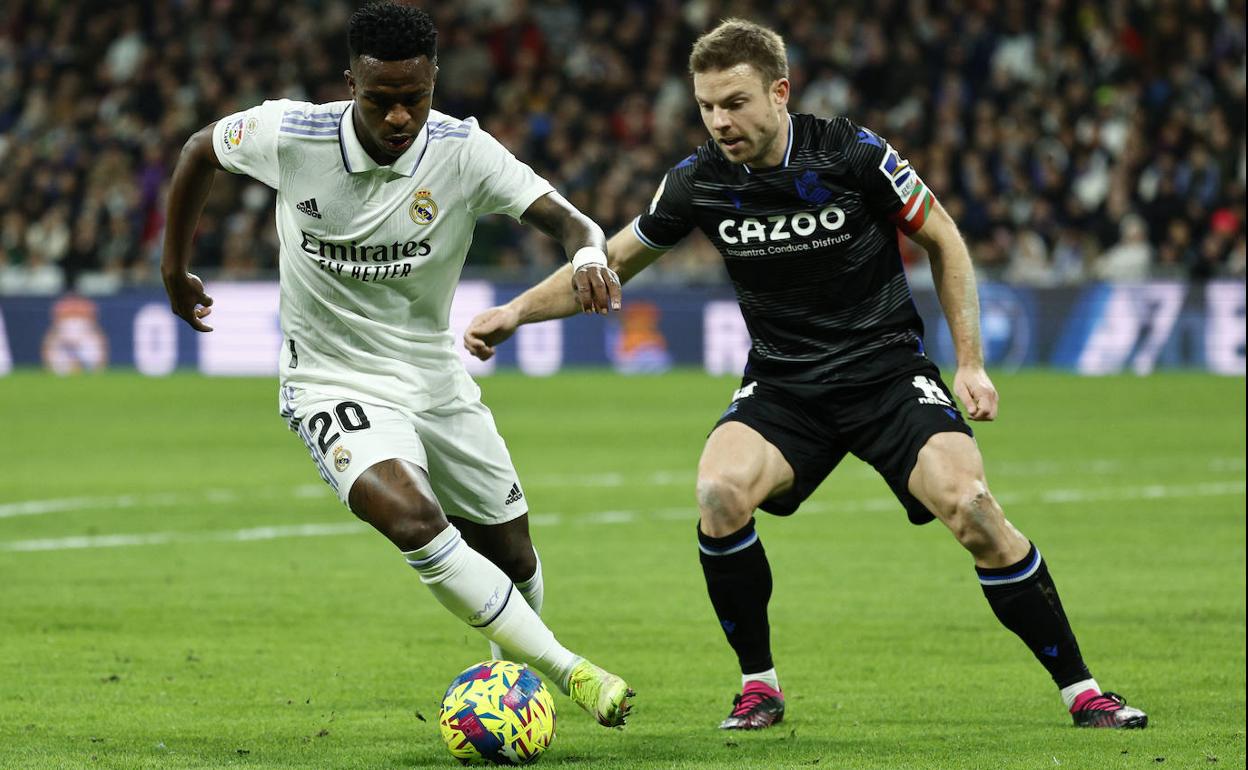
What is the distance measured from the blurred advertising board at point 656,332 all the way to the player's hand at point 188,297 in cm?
1512

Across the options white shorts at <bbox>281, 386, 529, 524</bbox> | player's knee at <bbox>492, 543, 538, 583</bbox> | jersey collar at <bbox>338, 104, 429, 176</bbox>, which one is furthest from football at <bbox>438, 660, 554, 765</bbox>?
jersey collar at <bbox>338, 104, 429, 176</bbox>

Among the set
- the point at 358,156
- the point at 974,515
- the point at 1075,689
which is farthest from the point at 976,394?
the point at 358,156

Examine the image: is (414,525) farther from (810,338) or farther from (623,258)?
(810,338)

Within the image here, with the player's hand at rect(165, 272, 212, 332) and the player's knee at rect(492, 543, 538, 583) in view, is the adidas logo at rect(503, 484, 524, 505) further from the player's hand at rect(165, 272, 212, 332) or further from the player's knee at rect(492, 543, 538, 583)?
the player's hand at rect(165, 272, 212, 332)

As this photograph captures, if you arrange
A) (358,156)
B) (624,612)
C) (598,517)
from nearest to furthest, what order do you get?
(358,156), (624,612), (598,517)

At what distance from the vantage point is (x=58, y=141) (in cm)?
2833

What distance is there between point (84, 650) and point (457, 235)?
2.70 m

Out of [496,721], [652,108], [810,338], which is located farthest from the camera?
[652,108]

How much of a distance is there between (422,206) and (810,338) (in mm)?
1399

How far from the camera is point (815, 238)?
20.7ft

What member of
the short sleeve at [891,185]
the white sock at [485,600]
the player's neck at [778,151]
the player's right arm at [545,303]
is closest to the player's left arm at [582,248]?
the player's right arm at [545,303]

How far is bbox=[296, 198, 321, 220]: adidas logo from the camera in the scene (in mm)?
6016

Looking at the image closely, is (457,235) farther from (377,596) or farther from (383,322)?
(377,596)

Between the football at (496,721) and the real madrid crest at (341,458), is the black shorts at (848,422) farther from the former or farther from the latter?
the real madrid crest at (341,458)
